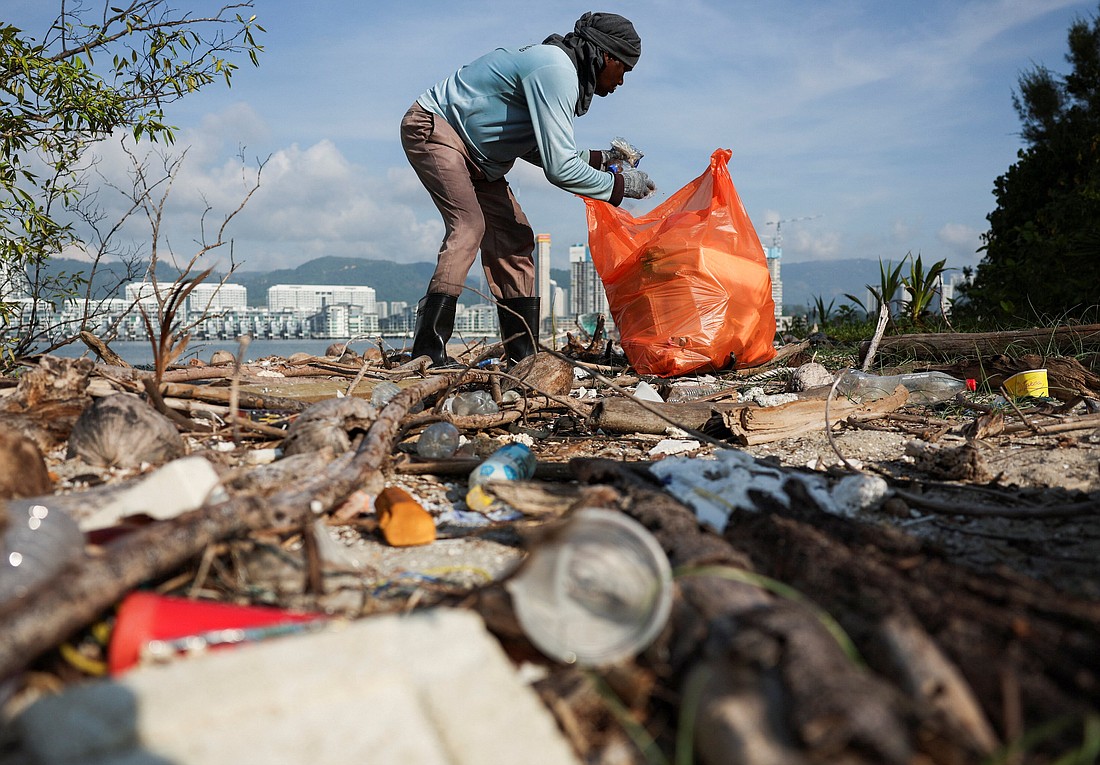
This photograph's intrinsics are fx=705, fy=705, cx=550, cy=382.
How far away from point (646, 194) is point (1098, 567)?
139 inches

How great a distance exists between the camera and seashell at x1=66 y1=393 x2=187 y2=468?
1954 mm

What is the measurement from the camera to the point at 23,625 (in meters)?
0.88

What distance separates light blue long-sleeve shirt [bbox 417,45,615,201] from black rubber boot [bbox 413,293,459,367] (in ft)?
2.87

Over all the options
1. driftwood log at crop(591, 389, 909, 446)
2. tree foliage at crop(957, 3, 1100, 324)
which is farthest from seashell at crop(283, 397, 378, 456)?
tree foliage at crop(957, 3, 1100, 324)

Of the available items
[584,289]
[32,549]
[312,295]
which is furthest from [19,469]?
[312,295]

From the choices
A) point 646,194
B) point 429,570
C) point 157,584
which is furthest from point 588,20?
point 157,584

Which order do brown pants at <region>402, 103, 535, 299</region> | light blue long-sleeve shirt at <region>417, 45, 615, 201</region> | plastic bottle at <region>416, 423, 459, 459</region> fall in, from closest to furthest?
plastic bottle at <region>416, 423, 459, 459</region> < light blue long-sleeve shirt at <region>417, 45, 615, 201</region> < brown pants at <region>402, 103, 535, 299</region>

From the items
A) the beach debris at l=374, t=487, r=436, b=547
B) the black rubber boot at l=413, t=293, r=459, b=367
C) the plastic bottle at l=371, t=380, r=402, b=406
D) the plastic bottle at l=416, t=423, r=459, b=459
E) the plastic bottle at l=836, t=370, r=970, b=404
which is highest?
the black rubber boot at l=413, t=293, r=459, b=367

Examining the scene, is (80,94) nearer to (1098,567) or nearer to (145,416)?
(145,416)

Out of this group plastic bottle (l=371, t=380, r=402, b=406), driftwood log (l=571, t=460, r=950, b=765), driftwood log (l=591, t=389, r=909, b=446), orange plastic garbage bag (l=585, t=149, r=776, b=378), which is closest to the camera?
driftwood log (l=571, t=460, r=950, b=765)

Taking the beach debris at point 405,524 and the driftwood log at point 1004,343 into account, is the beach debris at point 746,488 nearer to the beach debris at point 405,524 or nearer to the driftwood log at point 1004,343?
the beach debris at point 405,524

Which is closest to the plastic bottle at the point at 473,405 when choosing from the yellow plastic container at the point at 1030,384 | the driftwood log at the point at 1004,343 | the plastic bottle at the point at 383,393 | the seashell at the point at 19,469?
the plastic bottle at the point at 383,393

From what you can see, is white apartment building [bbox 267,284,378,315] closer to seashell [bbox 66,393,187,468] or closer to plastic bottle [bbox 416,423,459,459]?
plastic bottle [bbox 416,423,459,459]

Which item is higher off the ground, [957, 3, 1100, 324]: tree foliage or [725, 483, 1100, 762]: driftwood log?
[957, 3, 1100, 324]: tree foliage
